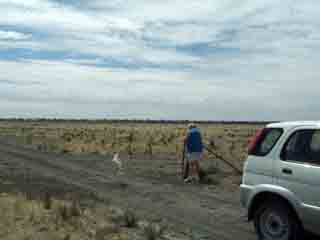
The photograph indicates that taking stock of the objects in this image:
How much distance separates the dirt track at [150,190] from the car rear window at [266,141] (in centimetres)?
170

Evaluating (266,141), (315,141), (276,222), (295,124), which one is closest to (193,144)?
(266,141)

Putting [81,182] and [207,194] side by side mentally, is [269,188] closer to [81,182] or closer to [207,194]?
[207,194]

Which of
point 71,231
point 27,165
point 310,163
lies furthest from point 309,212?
point 27,165

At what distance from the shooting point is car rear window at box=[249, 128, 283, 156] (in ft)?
22.3

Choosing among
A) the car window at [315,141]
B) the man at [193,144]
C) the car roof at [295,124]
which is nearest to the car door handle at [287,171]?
the car window at [315,141]

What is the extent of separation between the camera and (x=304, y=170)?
613 centimetres

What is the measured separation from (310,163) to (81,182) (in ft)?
30.5

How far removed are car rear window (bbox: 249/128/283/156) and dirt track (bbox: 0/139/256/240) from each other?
1.70 meters

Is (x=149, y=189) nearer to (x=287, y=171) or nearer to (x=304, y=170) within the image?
(x=287, y=171)

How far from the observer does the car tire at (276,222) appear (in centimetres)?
640

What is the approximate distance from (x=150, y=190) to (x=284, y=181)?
6.88 m

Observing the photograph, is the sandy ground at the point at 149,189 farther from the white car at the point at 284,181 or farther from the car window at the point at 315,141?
the car window at the point at 315,141

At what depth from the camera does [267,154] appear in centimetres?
682

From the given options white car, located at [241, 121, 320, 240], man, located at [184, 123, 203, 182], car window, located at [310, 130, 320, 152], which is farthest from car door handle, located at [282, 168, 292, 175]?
man, located at [184, 123, 203, 182]
